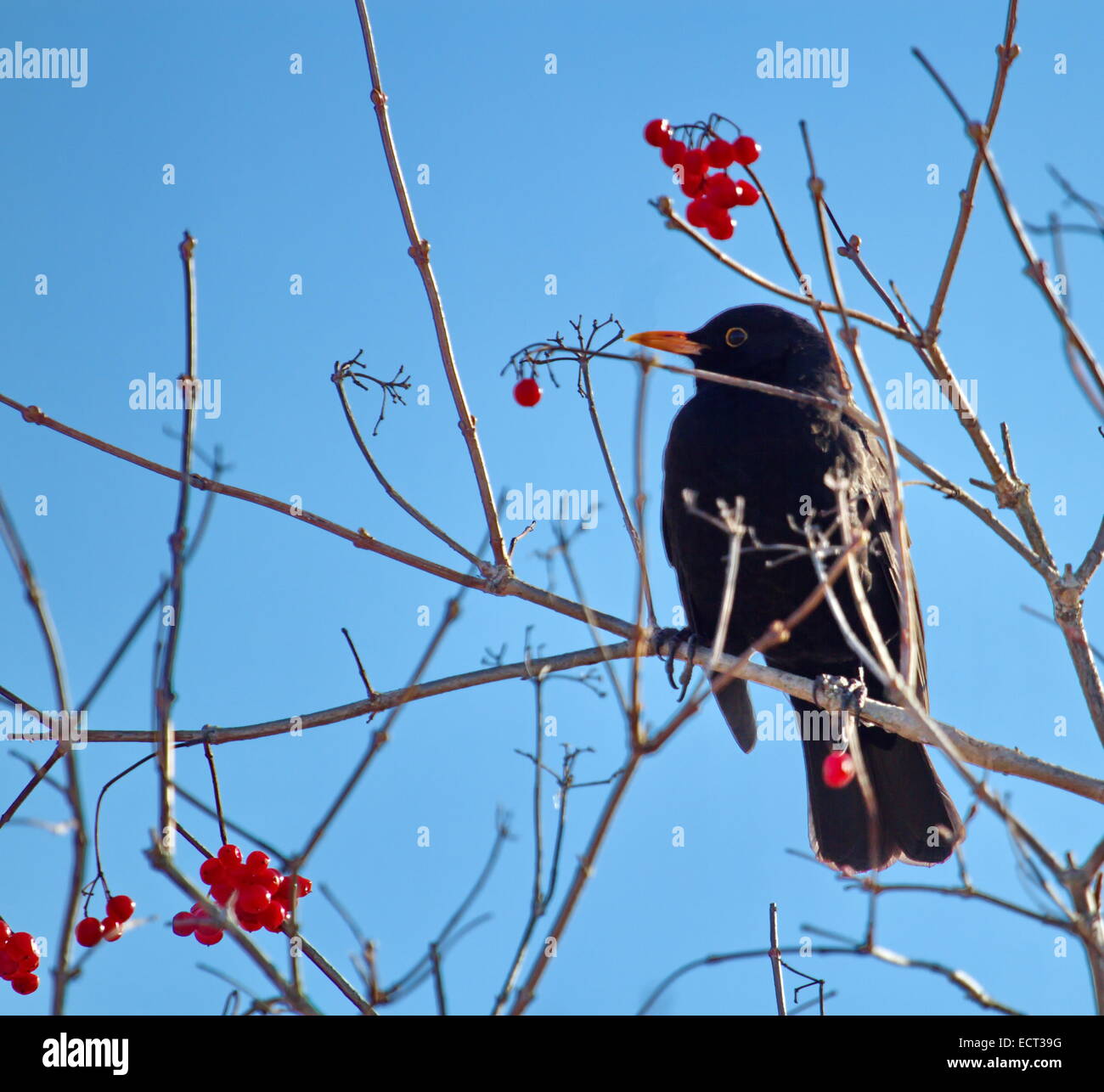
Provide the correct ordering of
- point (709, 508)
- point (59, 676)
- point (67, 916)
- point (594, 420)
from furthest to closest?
point (709, 508)
point (594, 420)
point (59, 676)
point (67, 916)

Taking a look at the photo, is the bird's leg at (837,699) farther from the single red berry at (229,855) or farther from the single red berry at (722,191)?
the single red berry at (229,855)

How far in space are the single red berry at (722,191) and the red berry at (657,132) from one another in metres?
0.20

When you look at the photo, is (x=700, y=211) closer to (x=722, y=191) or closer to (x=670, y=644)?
(x=722, y=191)

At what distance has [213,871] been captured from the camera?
3.22 metres

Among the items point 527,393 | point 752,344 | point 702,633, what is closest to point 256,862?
point 527,393

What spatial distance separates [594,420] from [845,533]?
130cm

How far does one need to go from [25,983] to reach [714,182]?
2783 millimetres

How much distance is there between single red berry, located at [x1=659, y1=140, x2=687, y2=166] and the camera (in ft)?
10.2

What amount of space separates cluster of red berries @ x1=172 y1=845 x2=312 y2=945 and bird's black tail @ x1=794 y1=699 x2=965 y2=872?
2338 mm

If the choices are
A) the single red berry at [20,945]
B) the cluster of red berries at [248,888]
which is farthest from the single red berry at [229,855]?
the single red berry at [20,945]

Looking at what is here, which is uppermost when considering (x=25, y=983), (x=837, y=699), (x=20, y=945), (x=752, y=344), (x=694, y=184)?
(x=752, y=344)

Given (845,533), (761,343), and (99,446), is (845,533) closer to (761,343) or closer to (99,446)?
(99,446)
